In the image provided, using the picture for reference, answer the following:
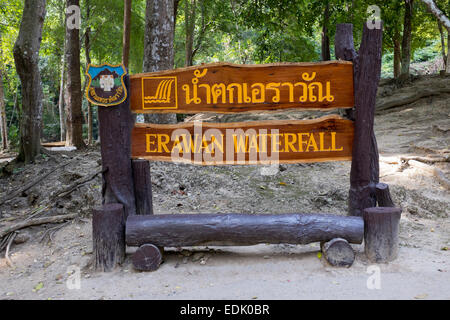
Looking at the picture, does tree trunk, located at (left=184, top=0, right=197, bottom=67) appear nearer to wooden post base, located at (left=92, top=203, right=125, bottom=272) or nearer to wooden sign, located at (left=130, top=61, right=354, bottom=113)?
wooden sign, located at (left=130, top=61, right=354, bottom=113)

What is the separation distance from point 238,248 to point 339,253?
3.73ft

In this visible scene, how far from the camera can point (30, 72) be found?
880cm

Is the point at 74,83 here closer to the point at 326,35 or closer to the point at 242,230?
the point at 326,35

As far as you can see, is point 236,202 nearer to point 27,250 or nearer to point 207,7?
point 27,250

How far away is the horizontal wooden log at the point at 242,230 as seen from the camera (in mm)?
4027

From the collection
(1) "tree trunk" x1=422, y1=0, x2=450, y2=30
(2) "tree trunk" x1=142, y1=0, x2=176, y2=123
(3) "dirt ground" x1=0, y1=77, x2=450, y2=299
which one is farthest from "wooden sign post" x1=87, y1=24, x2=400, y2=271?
(1) "tree trunk" x1=422, y1=0, x2=450, y2=30

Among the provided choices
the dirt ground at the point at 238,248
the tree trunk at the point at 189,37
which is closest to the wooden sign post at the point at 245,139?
the dirt ground at the point at 238,248

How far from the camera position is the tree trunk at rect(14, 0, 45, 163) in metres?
8.50

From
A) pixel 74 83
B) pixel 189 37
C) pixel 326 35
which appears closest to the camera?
pixel 74 83

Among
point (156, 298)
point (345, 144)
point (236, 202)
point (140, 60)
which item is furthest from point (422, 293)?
point (140, 60)

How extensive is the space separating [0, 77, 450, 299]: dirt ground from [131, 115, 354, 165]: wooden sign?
40.9 inches

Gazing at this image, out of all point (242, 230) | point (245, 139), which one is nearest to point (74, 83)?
point (245, 139)

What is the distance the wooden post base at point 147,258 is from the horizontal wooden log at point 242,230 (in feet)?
0.21

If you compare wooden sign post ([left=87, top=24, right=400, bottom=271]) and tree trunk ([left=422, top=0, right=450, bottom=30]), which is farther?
tree trunk ([left=422, top=0, right=450, bottom=30])
